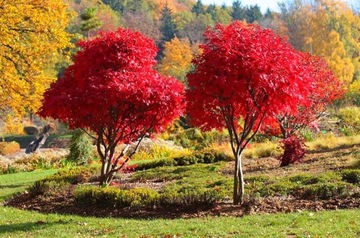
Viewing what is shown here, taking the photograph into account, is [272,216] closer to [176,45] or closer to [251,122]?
[251,122]

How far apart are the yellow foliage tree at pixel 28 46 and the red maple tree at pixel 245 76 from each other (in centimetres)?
845

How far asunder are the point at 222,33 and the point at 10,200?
777 centimetres

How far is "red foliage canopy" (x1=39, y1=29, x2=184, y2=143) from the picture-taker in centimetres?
1118

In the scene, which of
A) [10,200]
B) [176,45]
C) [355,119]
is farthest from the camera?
[176,45]

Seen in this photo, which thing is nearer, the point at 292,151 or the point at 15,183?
the point at 292,151

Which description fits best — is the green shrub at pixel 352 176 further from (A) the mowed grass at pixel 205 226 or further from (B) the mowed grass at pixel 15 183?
(B) the mowed grass at pixel 15 183

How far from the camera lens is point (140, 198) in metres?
11.1

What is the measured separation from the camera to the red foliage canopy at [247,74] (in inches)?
366

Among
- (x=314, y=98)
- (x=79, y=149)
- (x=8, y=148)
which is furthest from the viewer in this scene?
(x=8, y=148)

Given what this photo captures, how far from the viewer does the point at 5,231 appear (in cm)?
→ 927

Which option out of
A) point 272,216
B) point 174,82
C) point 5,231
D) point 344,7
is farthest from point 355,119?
point 344,7

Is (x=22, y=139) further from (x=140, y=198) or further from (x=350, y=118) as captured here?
(x=140, y=198)

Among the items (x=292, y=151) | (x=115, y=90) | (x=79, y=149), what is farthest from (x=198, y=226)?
(x=79, y=149)

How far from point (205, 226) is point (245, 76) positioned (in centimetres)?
279
